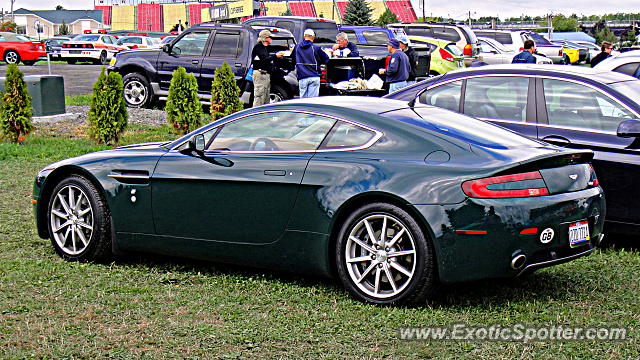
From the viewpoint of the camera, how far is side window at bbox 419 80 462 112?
329 inches

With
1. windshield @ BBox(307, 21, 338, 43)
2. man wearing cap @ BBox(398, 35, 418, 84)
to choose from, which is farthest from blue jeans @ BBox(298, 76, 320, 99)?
windshield @ BBox(307, 21, 338, 43)

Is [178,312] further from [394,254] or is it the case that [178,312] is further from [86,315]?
[394,254]

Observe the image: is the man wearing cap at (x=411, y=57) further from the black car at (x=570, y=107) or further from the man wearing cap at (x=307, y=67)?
the black car at (x=570, y=107)

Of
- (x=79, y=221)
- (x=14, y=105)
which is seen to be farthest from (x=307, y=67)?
(x=79, y=221)

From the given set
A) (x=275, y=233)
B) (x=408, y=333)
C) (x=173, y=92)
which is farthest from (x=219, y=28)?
(x=408, y=333)

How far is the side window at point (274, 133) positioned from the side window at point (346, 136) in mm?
62

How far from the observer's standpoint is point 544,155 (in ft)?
18.4

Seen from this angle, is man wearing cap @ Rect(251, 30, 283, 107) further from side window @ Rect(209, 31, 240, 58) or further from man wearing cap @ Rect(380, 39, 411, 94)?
man wearing cap @ Rect(380, 39, 411, 94)

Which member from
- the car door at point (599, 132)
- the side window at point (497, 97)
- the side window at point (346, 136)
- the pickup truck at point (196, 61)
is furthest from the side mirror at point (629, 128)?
the pickup truck at point (196, 61)

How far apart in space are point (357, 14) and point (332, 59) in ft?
197

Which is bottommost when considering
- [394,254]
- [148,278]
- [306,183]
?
[148,278]

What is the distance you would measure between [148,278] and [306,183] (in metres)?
1.48

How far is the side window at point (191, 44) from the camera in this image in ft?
60.5

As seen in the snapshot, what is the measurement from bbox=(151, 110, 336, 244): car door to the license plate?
1743mm
